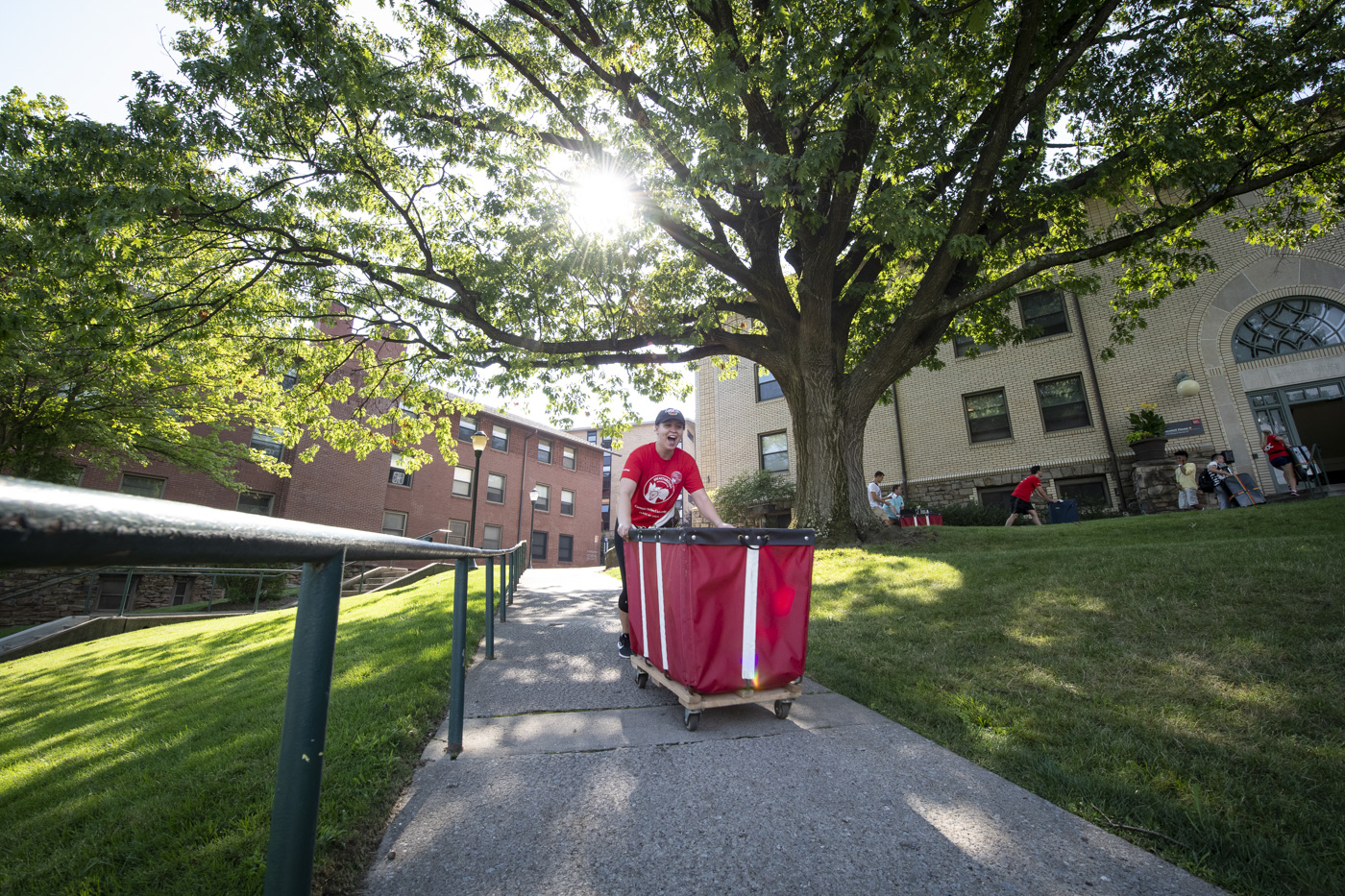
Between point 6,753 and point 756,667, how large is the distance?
5.17 meters

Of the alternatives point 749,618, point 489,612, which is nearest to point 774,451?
point 489,612

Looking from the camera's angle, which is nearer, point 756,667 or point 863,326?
point 756,667

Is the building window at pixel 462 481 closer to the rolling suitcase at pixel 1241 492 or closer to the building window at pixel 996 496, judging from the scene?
the building window at pixel 996 496

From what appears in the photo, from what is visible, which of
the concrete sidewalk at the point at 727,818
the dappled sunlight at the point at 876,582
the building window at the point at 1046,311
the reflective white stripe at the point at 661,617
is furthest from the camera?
the building window at the point at 1046,311

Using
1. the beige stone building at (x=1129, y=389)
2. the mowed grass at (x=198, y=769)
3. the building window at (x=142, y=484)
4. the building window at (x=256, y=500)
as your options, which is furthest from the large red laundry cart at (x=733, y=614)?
the building window at (x=256, y=500)

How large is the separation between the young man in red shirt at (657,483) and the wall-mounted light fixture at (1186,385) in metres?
16.1

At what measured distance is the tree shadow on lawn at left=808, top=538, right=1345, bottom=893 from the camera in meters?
2.30

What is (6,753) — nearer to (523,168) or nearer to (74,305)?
(74,305)

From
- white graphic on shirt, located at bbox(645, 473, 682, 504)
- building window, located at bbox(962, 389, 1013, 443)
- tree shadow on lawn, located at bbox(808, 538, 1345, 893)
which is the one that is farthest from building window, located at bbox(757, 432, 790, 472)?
white graphic on shirt, located at bbox(645, 473, 682, 504)

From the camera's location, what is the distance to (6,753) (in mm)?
3955

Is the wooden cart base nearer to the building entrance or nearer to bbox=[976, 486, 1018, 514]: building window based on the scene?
bbox=[976, 486, 1018, 514]: building window

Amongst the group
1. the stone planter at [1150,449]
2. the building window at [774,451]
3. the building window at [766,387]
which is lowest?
the stone planter at [1150,449]

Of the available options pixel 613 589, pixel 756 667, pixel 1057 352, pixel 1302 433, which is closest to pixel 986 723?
pixel 756 667

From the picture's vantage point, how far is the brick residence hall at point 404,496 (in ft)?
59.1
